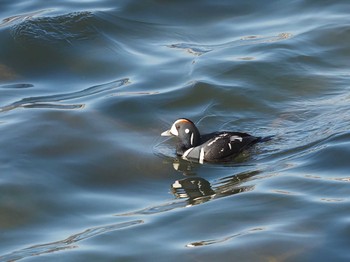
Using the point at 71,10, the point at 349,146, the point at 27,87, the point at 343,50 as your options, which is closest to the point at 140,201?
the point at 349,146

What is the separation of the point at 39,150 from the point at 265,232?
13.2 feet

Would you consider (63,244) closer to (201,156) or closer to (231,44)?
(201,156)

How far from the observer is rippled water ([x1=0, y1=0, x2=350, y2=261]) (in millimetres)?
9883

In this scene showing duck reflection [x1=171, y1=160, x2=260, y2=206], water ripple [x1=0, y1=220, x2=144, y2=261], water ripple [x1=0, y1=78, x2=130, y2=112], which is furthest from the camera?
water ripple [x1=0, y1=78, x2=130, y2=112]

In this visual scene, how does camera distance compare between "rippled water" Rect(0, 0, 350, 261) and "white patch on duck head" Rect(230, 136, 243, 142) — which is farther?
"white patch on duck head" Rect(230, 136, 243, 142)

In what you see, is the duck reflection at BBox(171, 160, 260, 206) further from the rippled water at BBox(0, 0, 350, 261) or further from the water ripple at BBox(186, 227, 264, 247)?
the water ripple at BBox(186, 227, 264, 247)

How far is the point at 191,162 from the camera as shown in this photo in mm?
12469

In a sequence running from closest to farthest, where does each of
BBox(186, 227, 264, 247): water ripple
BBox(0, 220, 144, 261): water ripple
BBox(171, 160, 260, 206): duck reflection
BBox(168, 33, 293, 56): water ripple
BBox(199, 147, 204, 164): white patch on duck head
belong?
1. BBox(186, 227, 264, 247): water ripple
2. BBox(0, 220, 144, 261): water ripple
3. BBox(171, 160, 260, 206): duck reflection
4. BBox(199, 147, 204, 164): white patch on duck head
5. BBox(168, 33, 293, 56): water ripple

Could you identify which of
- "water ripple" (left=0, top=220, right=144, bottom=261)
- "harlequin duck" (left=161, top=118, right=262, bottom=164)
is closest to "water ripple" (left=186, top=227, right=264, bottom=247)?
"water ripple" (left=0, top=220, right=144, bottom=261)

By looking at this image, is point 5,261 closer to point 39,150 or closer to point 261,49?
point 39,150

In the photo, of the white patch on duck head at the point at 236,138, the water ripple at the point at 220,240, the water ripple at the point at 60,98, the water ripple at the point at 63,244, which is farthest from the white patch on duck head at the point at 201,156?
the water ripple at the point at 220,240

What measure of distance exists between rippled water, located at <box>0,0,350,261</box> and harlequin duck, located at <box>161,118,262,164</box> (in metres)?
0.18

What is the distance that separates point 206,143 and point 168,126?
1097 millimetres

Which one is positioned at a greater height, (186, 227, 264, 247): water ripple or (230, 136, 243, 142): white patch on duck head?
(230, 136, 243, 142): white patch on duck head
